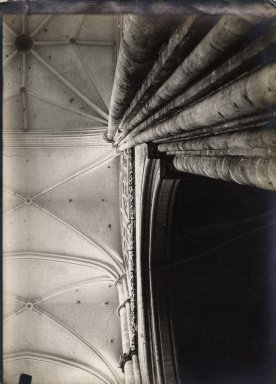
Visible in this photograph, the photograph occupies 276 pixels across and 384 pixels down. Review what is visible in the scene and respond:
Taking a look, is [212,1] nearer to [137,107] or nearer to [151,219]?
[137,107]

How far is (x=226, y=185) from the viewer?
26.2 feet

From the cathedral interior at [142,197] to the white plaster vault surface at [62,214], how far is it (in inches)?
1.7

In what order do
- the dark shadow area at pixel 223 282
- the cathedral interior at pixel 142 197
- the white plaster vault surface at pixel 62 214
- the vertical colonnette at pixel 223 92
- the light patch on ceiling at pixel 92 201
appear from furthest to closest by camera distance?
the light patch on ceiling at pixel 92 201
the white plaster vault surface at pixel 62 214
the dark shadow area at pixel 223 282
the cathedral interior at pixel 142 197
the vertical colonnette at pixel 223 92

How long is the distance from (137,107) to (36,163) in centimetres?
796

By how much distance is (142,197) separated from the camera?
769 centimetres

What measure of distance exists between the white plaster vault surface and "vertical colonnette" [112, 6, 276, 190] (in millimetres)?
8168

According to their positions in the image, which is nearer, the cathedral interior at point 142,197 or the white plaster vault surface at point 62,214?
the cathedral interior at point 142,197

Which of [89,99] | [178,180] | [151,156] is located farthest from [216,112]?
[89,99]

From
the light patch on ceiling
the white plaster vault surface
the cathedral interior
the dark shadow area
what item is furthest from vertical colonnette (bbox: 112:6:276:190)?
the light patch on ceiling

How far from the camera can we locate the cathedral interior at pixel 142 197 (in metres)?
2.91

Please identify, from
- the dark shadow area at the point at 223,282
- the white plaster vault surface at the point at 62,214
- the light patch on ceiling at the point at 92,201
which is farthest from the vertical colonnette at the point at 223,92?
the light patch on ceiling at the point at 92,201

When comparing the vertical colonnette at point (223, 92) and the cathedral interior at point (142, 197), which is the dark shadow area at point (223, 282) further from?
the vertical colonnette at point (223, 92)

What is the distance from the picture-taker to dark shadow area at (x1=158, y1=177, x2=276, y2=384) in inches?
294

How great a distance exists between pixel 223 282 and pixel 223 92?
584 cm
